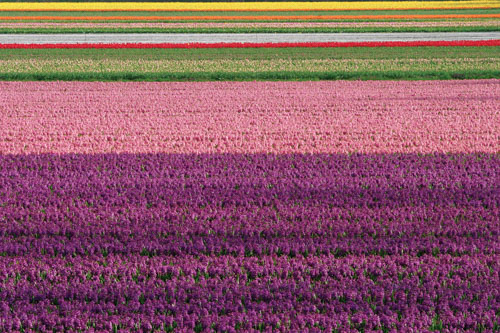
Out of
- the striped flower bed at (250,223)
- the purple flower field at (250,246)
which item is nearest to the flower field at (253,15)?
the striped flower bed at (250,223)

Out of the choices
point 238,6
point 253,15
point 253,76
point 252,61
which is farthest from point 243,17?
point 253,76

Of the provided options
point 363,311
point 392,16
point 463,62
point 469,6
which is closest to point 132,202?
point 363,311

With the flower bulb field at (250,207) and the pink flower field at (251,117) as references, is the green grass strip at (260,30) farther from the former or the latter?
the flower bulb field at (250,207)

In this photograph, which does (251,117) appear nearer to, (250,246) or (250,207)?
(250,207)

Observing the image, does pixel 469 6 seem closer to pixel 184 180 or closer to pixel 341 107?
pixel 341 107

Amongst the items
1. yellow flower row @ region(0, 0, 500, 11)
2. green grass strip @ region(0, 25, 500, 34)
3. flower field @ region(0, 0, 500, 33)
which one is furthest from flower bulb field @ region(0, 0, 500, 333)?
yellow flower row @ region(0, 0, 500, 11)
